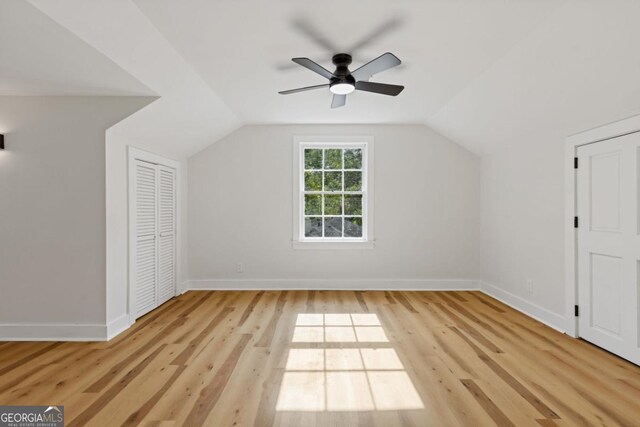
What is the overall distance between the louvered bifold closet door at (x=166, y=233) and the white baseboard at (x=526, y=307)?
447cm

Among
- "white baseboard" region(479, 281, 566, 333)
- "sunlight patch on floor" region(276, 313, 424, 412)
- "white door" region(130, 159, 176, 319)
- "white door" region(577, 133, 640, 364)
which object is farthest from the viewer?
"white door" region(130, 159, 176, 319)

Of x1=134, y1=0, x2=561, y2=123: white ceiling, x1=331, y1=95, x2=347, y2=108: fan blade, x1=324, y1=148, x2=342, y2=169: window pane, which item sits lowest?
x1=324, y1=148, x2=342, y2=169: window pane

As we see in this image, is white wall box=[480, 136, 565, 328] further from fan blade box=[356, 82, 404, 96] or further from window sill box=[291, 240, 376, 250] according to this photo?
fan blade box=[356, 82, 404, 96]

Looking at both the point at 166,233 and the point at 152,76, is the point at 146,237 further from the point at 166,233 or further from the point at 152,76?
the point at 152,76

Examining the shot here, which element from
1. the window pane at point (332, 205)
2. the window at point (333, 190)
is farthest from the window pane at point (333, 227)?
the window pane at point (332, 205)

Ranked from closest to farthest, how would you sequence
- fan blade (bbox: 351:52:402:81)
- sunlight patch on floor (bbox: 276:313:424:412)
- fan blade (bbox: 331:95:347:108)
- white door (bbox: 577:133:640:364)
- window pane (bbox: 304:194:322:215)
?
sunlight patch on floor (bbox: 276:313:424:412), fan blade (bbox: 351:52:402:81), white door (bbox: 577:133:640:364), fan blade (bbox: 331:95:347:108), window pane (bbox: 304:194:322:215)

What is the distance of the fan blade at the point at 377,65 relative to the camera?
2237 mm

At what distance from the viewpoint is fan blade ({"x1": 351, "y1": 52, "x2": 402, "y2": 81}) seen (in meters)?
2.24

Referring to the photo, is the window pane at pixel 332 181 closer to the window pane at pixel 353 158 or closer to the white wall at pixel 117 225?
the window pane at pixel 353 158

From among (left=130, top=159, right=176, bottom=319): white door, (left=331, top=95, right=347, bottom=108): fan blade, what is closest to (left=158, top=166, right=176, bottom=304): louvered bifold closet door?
(left=130, top=159, right=176, bottom=319): white door

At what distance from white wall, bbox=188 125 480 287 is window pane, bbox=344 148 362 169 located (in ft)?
0.90

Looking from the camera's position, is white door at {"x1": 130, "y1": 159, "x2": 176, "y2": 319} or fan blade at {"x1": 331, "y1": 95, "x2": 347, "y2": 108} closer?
fan blade at {"x1": 331, "y1": 95, "x2": 347, "y2": 108}

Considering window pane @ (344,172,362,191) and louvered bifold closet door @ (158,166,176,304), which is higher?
window pane @ (344,172,362,191)

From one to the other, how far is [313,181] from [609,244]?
11.5ft
